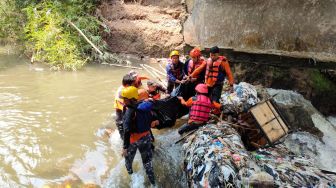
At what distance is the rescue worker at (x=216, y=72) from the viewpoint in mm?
6992

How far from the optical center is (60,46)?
13.2m

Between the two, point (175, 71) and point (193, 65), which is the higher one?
point (193, 65)

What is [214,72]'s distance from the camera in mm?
7031

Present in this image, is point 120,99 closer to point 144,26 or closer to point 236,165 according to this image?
point 236,165

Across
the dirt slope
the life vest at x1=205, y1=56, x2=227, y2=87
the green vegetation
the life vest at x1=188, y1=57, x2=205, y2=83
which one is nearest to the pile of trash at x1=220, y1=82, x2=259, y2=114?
the life vest at x1=205, y1=56, x2=227, y2=87

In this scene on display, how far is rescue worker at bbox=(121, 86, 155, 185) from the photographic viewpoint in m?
5.13

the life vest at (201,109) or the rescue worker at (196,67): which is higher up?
the rescue worker at (196,67)

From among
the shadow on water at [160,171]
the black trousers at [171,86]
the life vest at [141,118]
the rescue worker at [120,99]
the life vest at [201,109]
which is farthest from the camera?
the black trousers at [171,86]

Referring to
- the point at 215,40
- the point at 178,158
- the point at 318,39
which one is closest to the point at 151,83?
the point at 178,158

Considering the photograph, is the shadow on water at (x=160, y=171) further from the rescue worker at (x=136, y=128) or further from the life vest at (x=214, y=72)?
the life vest at (x=214, y=72)

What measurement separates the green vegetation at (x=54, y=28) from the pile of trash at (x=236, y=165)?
886 cm

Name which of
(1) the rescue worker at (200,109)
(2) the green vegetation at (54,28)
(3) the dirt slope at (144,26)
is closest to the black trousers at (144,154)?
(1) the rescue worker at (200,109)

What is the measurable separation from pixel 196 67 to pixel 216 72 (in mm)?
651

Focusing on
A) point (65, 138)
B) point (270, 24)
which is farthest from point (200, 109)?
point (270, 24)
